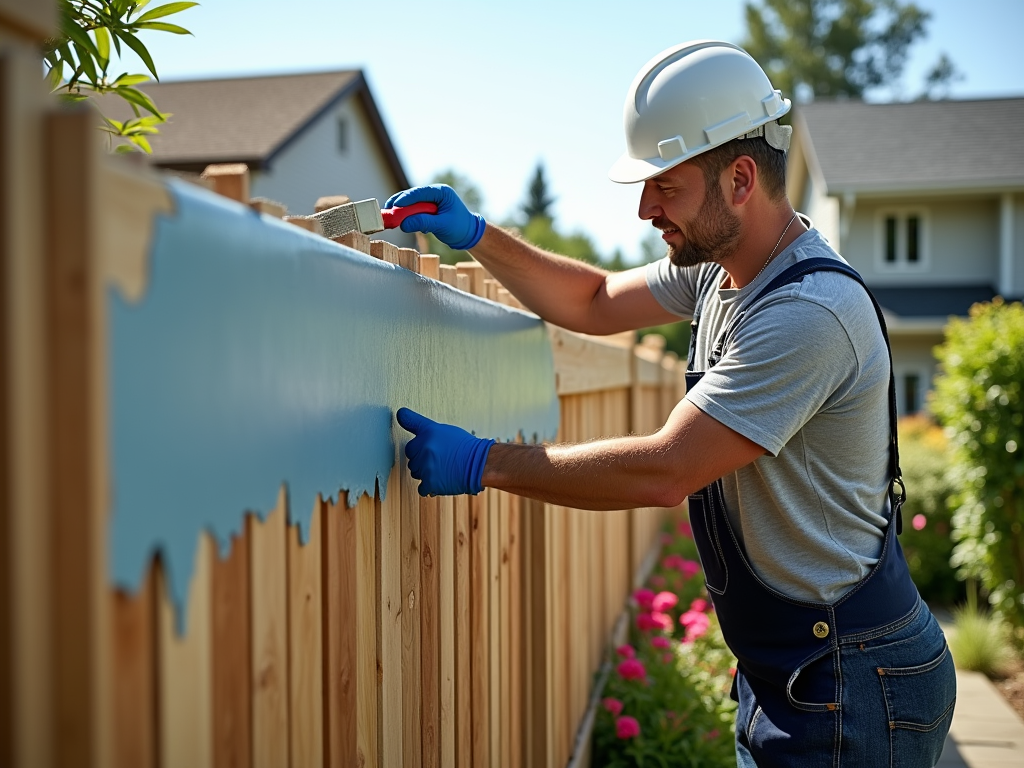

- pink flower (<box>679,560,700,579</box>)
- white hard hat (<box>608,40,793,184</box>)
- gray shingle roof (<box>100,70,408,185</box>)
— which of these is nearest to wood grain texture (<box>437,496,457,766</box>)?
white hard hat (<box>608,40,793,184</box>)

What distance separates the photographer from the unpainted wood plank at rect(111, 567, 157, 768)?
1010 mm

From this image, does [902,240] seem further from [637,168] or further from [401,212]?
[401,212]

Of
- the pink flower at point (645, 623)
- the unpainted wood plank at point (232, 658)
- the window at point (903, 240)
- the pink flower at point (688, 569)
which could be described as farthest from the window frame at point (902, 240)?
the unpainted wood plank at point (232, 658)

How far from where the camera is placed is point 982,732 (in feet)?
17.5

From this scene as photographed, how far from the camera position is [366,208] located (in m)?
2.03

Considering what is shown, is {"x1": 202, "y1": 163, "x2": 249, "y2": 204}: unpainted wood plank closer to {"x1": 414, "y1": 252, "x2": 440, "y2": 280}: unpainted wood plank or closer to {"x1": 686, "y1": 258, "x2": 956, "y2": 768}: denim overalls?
{"x1": 414, "y1": 252, "x2": 440, "y2": 280}: unpainted wood plank

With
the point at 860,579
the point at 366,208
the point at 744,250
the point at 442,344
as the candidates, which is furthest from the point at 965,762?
the point at 366,208

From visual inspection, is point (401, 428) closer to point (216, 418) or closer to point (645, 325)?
point (216, 418)

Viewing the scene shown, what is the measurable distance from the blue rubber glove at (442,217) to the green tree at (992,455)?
18.7 feet

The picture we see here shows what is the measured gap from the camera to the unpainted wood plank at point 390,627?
1852 mm

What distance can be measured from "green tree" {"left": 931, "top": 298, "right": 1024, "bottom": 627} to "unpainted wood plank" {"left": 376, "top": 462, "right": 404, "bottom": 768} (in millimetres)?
6293

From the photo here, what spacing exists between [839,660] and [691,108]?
1528 millimetres

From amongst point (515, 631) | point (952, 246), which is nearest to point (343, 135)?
point (952, 246)

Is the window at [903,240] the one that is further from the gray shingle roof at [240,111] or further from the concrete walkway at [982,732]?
the concrete walkway at [982,732]
